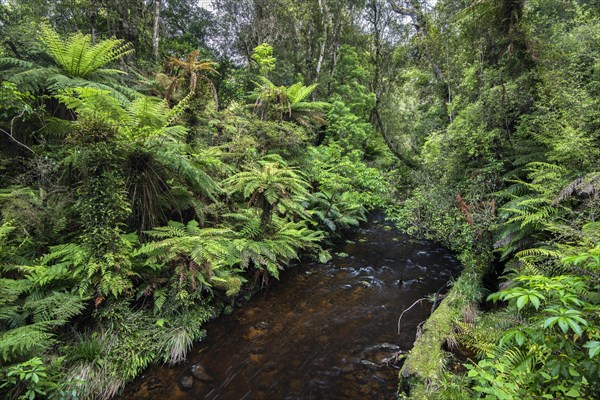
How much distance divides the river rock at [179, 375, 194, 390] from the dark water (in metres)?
0.04

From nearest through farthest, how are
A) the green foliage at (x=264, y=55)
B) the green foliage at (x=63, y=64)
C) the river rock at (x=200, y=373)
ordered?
the river rock at (x=200, y=373) < the green foliage at (x=63, y=64) < the green foliage at (x=264, y=55)

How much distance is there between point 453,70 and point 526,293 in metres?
10.3

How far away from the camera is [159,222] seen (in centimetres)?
530

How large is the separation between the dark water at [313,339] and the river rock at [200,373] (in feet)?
0.10

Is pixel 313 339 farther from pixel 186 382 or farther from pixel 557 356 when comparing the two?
pixel 557 356

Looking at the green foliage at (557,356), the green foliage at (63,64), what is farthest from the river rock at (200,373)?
the green foliage at (63,64)

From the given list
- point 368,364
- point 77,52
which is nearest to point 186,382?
point 368,364

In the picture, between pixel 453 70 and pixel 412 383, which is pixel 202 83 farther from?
pixel 453 70

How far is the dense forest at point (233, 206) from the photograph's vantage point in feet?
9.44

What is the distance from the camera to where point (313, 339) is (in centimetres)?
474

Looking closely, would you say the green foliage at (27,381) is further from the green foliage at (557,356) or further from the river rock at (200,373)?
the green foliage at (557,356)

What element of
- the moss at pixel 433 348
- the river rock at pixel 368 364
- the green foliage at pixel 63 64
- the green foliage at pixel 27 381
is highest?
the green foliage at pixel 63 64

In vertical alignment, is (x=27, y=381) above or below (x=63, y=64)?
below

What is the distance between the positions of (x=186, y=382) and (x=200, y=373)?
208mm
